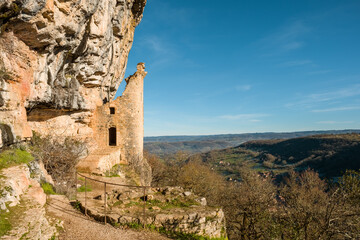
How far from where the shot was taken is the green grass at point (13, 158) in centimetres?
650

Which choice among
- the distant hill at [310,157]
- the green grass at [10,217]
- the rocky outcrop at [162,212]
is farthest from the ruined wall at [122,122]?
the distant hill at [310,157]

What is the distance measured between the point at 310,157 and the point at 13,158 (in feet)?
215

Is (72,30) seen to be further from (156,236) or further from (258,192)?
(258,192)

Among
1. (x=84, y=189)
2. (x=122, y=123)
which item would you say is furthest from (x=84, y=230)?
(x=122, y=123)

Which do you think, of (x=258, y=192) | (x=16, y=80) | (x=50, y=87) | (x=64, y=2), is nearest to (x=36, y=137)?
(x=50, y=87)

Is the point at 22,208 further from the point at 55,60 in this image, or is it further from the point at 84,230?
the point at 55,60

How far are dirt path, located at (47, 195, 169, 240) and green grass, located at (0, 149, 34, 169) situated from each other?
5.17 feet

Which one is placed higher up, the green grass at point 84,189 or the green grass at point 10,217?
the green grass at point 10,217

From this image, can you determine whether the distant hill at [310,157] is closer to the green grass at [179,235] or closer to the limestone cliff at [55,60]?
the limestone cliff at [55,60]

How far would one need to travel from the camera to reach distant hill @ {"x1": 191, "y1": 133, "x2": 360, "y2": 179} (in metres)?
46.9

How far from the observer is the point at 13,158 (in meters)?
6.87

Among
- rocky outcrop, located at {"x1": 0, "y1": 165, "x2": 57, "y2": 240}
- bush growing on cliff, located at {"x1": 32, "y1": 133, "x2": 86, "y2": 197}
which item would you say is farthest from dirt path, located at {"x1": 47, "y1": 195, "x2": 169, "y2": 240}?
bush growing on cliff, located at {"x1": 32, "y1": 133, "x2": 86, "y2": 197}

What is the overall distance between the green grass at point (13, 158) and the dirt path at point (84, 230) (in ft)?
5.17

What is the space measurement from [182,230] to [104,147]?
10347mm
